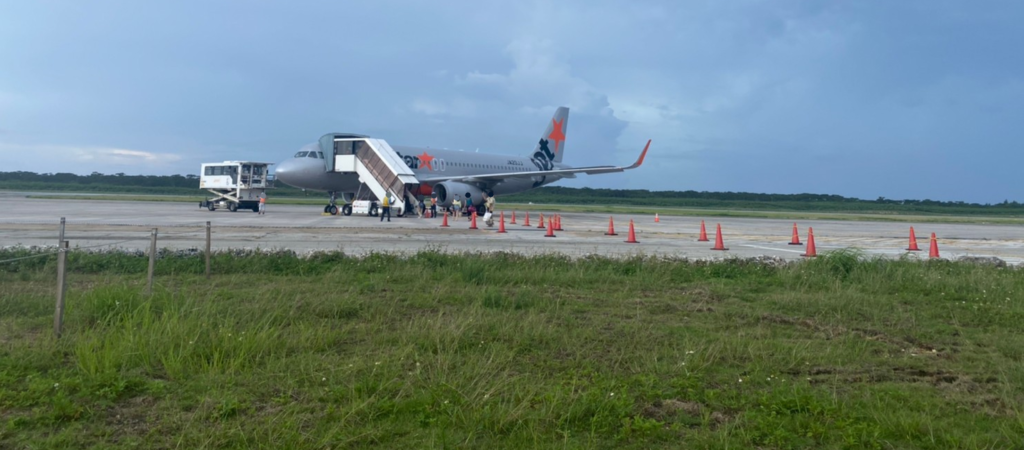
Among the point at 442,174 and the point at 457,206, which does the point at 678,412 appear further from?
the point at 442,174

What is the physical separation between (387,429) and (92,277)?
787 centimetres

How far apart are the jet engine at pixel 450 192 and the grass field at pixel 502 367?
2449cm

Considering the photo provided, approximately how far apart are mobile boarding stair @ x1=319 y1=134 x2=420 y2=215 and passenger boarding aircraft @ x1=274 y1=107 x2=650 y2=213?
0.47 meters

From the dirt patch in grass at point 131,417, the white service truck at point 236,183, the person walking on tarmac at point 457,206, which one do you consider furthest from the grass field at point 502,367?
the white service truck at point 236,183

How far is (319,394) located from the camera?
4.70 meters

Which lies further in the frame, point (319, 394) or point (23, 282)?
point (23, 282)

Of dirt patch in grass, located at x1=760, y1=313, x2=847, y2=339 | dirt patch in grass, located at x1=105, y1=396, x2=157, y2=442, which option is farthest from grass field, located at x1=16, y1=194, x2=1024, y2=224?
dirt patch in grass, located at x1=105, y1=396, x2=157, y2=442

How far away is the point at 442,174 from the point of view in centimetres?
3878

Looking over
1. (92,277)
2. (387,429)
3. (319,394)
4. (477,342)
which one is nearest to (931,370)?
(477,342)

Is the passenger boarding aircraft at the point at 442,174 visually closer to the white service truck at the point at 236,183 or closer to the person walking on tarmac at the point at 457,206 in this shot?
the person walking on tarmac at the point at 457,206

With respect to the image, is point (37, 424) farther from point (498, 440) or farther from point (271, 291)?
point (271, 291)

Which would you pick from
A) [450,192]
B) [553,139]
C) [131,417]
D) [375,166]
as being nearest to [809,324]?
[131,417]

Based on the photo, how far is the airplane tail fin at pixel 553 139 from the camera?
49.5 m

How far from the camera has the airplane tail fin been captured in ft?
162
